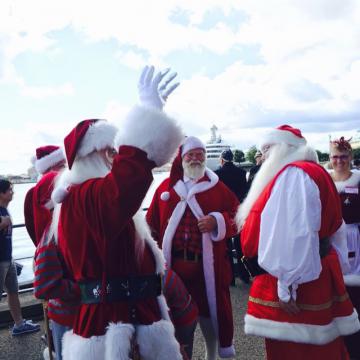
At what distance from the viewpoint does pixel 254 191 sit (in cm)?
276

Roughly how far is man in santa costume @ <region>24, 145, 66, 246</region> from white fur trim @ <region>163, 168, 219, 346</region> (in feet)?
3.52

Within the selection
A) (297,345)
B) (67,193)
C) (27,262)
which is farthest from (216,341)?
(27,262)

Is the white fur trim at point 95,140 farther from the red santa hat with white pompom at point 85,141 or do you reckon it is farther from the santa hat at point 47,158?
the santa hat at point 47,158

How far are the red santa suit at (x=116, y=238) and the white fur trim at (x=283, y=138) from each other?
1243mm

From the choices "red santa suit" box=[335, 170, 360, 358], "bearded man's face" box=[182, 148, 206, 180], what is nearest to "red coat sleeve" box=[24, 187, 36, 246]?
"bearded man's face" box=[182, 148, 206, 180]

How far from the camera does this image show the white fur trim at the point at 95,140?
1846mm

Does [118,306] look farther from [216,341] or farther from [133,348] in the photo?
[216,341]

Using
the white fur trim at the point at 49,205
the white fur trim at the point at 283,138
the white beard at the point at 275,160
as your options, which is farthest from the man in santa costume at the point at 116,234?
the white fur trim at the point at 283,138

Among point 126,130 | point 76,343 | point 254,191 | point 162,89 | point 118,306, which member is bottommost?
point 76,343

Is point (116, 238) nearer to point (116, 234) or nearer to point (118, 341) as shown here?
point (116, 234)

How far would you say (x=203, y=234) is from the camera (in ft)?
11.4

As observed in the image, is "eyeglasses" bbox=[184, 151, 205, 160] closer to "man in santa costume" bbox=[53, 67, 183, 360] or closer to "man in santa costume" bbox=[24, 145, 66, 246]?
"man in santa costume" bbox=[24, 145, 66, 246]

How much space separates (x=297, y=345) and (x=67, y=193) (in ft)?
5.47

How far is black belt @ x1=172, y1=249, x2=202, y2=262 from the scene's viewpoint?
3.46 m
